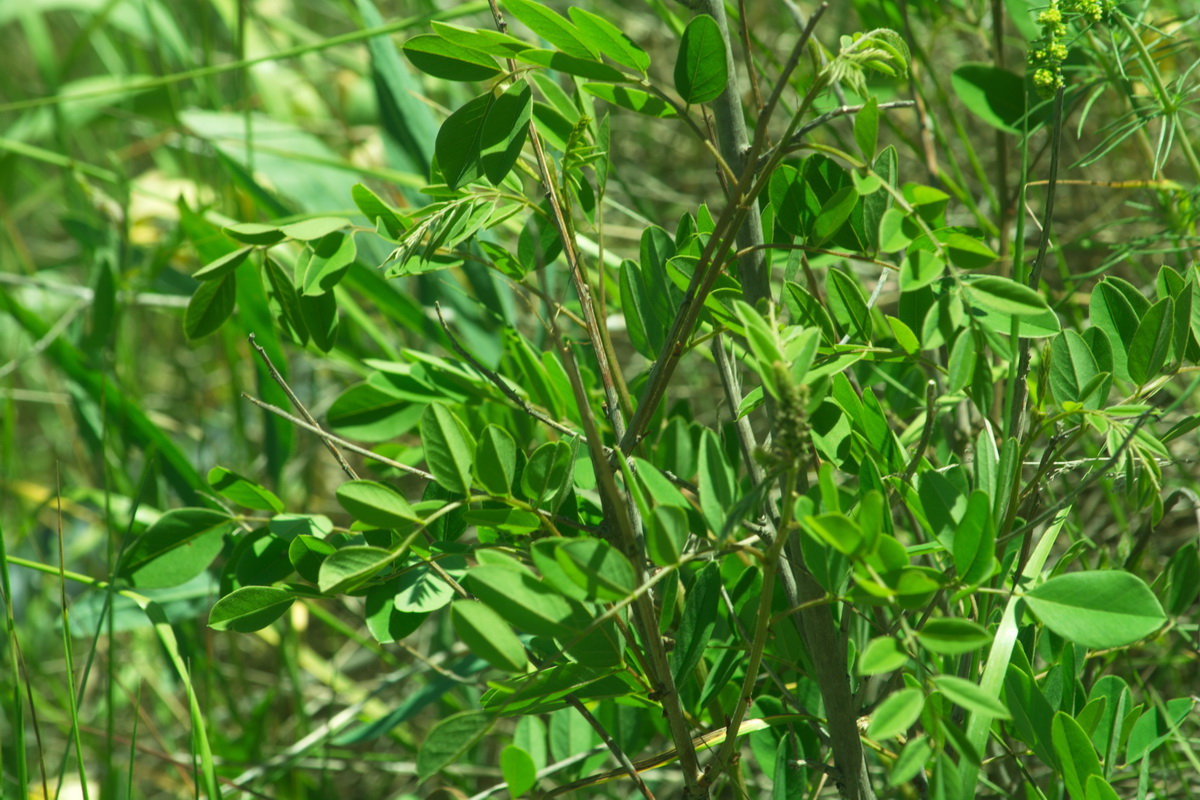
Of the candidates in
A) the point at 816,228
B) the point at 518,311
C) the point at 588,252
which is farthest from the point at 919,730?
the point at 518,311

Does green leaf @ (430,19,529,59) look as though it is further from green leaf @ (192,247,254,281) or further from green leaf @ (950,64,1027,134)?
green leaf @ (950,64,1027,134)

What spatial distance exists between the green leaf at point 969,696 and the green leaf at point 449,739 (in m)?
0.17

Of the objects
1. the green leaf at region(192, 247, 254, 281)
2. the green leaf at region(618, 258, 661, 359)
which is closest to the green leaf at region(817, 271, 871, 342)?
the green leaf at region(618, 258, 661, 359)

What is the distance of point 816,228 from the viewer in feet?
1.50

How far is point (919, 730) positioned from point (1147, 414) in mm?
250

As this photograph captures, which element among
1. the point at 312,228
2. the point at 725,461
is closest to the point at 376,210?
the point at 312,228

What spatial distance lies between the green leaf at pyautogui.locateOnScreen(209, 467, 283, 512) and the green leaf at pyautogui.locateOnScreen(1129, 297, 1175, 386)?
18.3 inches

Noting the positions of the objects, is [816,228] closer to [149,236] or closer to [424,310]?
[424,310]

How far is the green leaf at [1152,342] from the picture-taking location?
432mm

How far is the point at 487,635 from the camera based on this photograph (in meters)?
0.35

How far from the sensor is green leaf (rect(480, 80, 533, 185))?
0.42 meters

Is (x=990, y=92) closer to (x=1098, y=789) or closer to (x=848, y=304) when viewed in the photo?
(x=848, y=304)

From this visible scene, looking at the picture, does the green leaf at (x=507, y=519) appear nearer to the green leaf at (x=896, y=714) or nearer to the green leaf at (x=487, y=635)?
the green leaf at (x=487, y=635)

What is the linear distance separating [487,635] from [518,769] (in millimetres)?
113
